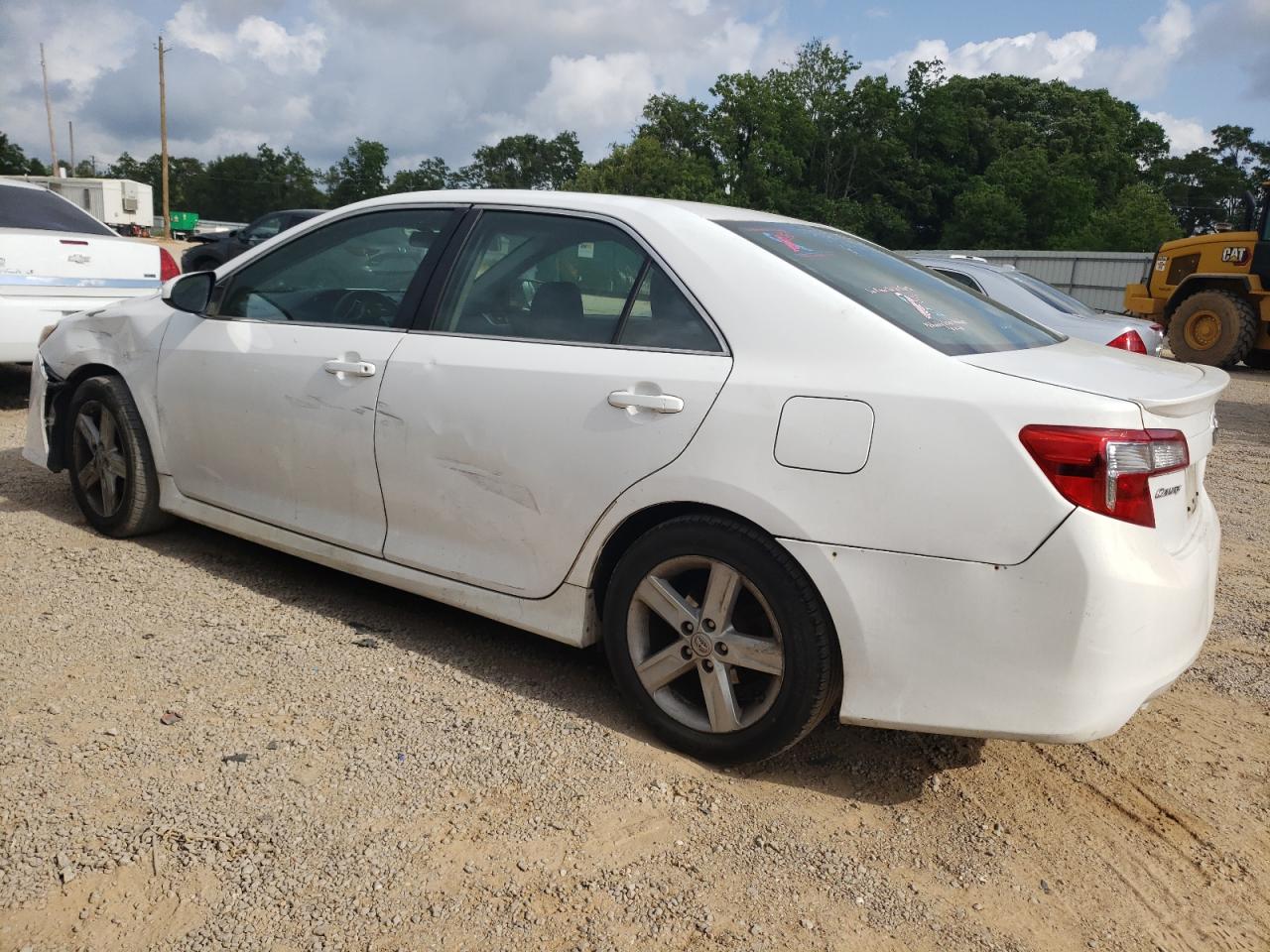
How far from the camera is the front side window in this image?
3023 millimetres

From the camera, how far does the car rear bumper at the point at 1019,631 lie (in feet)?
7.82

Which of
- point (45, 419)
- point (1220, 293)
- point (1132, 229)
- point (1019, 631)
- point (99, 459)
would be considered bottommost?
point (99, 459)

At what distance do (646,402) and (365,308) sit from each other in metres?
1.35

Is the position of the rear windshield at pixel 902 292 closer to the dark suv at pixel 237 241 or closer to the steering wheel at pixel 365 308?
the steering wheel at pixel 365 308

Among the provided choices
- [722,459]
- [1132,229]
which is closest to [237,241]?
[722,459]

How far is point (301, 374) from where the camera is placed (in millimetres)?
3701

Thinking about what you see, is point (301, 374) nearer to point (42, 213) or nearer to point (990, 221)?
point (42, 213)

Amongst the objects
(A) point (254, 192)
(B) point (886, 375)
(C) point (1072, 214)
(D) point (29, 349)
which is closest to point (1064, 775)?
(B) point (886, 375)

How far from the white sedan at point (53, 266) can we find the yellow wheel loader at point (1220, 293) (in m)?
14.4

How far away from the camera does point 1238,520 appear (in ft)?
19.5

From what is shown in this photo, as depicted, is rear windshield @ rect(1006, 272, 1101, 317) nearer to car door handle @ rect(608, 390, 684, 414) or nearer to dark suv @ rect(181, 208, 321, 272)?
car door handle @ rect(608, 390, 684, 414)

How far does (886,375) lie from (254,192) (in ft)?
319

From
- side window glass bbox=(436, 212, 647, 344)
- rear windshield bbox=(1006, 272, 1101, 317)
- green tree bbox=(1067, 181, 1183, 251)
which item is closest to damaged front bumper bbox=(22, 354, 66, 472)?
side window glass bbox=(436, 212, 647, 344)

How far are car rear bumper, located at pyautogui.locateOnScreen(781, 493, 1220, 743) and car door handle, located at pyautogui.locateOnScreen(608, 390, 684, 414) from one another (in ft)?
1.60
